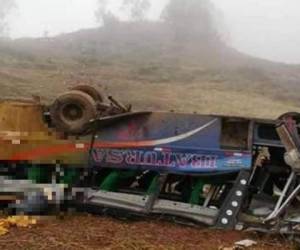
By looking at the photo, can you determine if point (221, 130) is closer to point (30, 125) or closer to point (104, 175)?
point (104, 175)

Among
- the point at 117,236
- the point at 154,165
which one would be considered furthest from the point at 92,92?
the point at 117,236

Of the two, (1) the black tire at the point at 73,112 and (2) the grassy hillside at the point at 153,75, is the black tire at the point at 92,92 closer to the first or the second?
(1) the black tire at the point at 73,112

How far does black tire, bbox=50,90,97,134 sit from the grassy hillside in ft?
60.5

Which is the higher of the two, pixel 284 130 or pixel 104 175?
pixel 284 130

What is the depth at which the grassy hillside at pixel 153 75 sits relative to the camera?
1353 inches

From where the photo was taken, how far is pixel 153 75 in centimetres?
4681

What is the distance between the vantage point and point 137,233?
7859mm

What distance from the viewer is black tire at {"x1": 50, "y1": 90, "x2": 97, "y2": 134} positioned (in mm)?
8805

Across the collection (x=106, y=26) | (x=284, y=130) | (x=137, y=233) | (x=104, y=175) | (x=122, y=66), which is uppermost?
(x=106, y=26)

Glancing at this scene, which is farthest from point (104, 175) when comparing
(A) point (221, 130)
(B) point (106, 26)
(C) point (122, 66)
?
(B) point (106, 26)

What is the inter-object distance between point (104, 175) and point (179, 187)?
1.00m

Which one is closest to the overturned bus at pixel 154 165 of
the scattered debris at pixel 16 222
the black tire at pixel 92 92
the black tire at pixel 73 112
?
the black tire at pixel 73 112

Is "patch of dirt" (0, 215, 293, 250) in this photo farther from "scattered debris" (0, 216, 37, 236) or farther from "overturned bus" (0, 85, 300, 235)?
"overturned bus" (0, 85, 300, 235)

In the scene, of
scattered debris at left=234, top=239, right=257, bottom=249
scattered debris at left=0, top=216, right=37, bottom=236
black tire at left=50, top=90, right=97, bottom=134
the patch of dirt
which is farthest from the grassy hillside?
scattered debris at left=234, top=239, right=257, bottom=249
